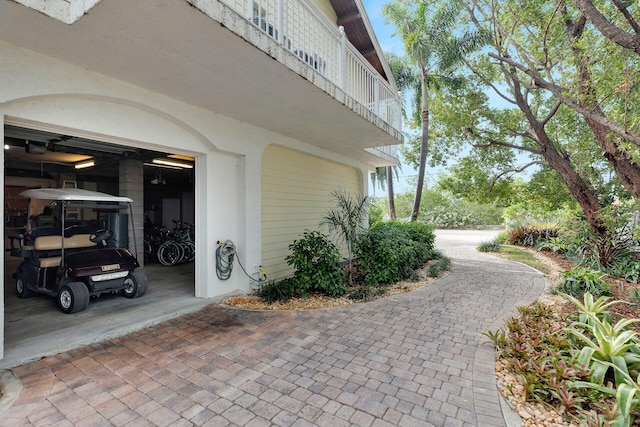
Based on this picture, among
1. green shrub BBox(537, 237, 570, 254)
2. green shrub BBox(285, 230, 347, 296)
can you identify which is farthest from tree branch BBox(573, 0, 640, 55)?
green shrub BBox(537, 237, 570, 254)

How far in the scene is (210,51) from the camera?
2994 mm

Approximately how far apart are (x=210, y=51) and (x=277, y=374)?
3.31 meters

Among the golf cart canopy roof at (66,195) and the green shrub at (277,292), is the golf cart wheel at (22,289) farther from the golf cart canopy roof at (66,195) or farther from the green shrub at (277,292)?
the green shrub at (277,292)

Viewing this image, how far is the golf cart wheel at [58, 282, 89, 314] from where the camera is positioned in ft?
13.9

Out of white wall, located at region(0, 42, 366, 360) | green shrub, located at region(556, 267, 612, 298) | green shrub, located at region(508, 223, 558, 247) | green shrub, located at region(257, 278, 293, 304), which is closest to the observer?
white wall, located at region(0, 42, 366, 360)

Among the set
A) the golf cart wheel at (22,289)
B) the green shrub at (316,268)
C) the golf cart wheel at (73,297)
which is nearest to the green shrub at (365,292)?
the green shrub at (316,268)

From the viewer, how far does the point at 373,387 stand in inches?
106

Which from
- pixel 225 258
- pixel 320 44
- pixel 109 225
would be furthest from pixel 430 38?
pixel 109 225

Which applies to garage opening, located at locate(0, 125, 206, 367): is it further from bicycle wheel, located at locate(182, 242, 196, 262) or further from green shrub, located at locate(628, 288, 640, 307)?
green shrub, located at locate(628, 288, 640, 307)

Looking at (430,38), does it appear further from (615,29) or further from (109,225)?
(109,225)

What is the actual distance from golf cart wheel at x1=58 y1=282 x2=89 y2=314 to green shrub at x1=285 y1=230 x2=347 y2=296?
3.15 metres

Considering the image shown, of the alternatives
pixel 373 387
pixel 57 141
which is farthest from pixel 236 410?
pixel 57 141

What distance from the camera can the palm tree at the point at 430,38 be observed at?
37.3 ft

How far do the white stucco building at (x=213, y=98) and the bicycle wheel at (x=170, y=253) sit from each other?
1.10 meters
